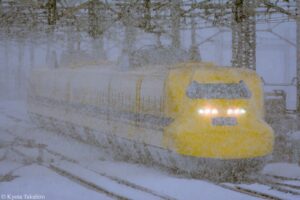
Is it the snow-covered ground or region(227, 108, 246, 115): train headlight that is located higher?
region(227, 108, 246, 115): train headlight

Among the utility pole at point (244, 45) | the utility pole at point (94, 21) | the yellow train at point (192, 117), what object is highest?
the utility pole at point (94, 21)

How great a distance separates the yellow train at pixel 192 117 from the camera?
33.7 ft

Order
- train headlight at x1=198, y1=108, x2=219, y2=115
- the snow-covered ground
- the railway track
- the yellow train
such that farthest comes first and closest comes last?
train headlight at x1=198, y1=108, x2=219, y2=115 < the yellow train < the railway track < the snow-covered ground

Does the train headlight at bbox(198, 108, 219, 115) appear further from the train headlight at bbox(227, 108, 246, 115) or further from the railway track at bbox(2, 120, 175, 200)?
the railway track at bbox(2, 120, 175, 200)

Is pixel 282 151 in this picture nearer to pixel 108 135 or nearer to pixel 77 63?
pixel 108 135

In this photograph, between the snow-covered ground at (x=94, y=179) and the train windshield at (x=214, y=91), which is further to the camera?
the train windshield at (x=214, y=91)

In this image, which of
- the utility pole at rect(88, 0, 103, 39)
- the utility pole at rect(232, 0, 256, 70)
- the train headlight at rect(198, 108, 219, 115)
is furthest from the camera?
the utility pole at rect(232, 0, 256, 70)

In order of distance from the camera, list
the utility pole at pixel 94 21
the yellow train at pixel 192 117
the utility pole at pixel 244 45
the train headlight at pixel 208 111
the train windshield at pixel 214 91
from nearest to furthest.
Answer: the yellow train at pixel 192 117 < the train headlight at pixel 208 111 < the train windshield at pixel 214 91 < the utility pole at pixel 94 21 < the utility pole at pixel 244 45

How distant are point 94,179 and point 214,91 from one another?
2.86m

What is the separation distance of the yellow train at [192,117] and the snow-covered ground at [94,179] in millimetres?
464

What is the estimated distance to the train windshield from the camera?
10.5 metres

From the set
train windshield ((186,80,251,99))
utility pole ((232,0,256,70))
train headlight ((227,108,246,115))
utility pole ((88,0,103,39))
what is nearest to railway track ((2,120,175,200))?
train windshield ((186,80,251,99))

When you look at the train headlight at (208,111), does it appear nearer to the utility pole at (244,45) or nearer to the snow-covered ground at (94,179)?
the snow-covered ground at (94,179)

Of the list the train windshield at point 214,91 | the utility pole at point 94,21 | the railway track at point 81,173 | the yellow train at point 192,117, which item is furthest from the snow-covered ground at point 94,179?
the utility pole at point 94,21
